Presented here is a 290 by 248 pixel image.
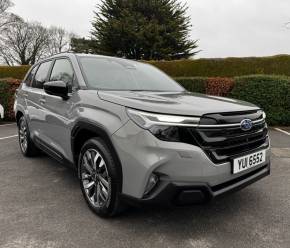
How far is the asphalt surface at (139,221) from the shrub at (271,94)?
5.61 metres

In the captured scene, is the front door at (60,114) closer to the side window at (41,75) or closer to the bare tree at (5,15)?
the side window at (41,75)

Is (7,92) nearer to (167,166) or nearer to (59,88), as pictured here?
(59,88)

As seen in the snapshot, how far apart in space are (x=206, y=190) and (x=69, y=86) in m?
1.88

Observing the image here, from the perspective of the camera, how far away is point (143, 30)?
835 inches

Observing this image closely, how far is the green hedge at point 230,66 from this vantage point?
448 inches

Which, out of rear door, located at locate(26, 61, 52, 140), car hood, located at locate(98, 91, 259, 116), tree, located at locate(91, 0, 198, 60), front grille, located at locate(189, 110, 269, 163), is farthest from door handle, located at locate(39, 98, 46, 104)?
tree, located at locate(91, 0, 198, 60)

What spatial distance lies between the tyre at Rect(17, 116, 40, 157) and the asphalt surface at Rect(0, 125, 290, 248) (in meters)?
1.08

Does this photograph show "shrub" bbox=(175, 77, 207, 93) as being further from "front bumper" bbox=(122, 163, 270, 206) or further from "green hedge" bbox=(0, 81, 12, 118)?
"front bumper" bbox=(122, 163, 270, 206)

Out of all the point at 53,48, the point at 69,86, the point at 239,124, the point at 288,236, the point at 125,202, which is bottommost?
the point at 288,236

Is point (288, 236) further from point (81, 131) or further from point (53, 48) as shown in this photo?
point (53, 48)

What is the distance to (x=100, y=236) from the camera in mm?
2617

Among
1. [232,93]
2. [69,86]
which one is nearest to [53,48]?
[232,93]

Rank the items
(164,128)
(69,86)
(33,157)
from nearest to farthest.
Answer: (164,128) → (69,86) → (33,157)

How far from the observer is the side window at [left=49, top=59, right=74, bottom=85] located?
11.6ft
